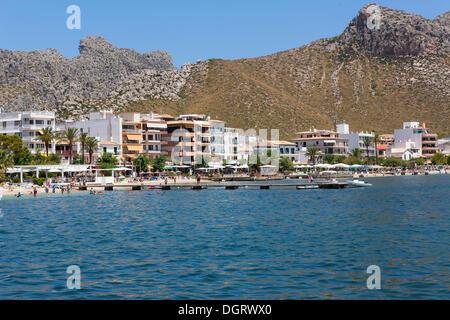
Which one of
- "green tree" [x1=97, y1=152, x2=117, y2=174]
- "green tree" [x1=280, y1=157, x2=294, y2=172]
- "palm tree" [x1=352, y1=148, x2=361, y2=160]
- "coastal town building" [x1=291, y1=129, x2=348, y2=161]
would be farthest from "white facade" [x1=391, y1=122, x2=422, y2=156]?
"green tree" [x1=97, y1=152, x2=117, y2=174]

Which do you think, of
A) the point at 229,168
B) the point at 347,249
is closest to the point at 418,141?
the point at 229,168

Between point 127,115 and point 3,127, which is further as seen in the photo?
point 127,115

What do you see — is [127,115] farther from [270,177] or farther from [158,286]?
[158,286]

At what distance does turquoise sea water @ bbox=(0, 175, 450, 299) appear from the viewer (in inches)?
794

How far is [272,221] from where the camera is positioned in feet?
148

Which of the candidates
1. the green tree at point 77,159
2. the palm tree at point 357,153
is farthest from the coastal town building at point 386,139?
the green tree at point 77,159

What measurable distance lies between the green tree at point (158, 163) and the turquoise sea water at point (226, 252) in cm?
6364

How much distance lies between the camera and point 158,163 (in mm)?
120750

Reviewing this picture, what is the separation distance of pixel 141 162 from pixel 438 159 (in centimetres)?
11075

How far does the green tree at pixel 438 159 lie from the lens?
181 meters

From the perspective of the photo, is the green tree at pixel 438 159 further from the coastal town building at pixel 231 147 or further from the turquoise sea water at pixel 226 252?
the turquoise sea water at pixel 226 252

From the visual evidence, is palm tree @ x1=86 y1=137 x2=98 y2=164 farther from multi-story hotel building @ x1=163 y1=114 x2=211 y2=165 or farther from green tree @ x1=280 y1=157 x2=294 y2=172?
green tree @ x1=280 y1=157 x2=294 y2=172

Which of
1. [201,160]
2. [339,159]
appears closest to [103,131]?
[201,160]

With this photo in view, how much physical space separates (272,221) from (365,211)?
13.0 m
